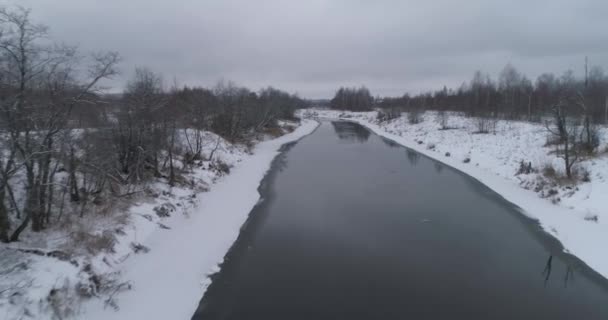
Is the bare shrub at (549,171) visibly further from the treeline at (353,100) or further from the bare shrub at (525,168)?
the treeline at (353,100)

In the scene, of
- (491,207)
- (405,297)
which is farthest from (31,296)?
(491,207)

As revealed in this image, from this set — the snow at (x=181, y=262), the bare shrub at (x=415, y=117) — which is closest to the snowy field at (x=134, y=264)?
the snow at (x=181, y=262)

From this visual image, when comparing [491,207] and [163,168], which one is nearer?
[491,207]

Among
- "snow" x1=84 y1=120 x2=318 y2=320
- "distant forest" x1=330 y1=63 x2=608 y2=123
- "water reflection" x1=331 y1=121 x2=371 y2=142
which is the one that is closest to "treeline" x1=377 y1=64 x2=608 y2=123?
"distant forest" x1=330 y1=63 x2=608 y2=123

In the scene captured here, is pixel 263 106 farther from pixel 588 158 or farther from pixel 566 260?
pixel 566 260

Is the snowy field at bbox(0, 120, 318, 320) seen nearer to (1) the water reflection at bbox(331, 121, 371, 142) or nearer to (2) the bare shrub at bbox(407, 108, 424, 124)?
(1) the water reflection at bbox(331, 121, 371, 142)
